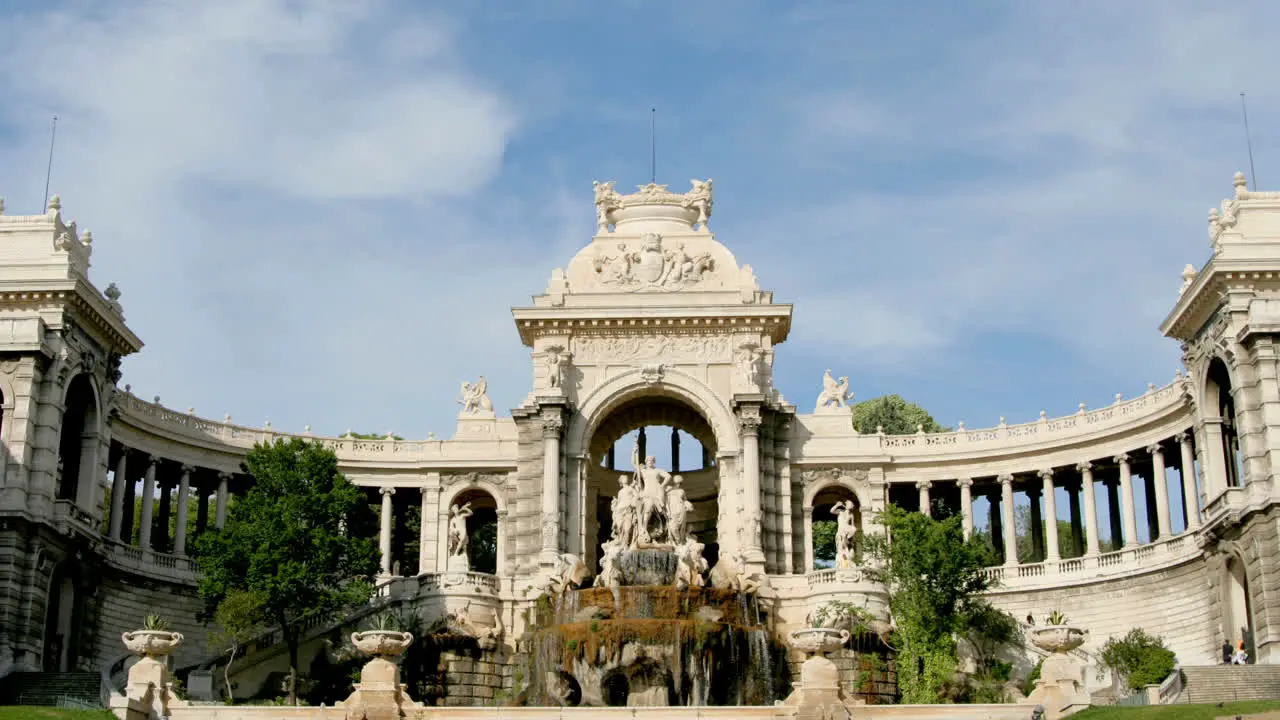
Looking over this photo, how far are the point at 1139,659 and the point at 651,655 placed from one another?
16.8m

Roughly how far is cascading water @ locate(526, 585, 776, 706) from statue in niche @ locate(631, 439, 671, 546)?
456 centimetres

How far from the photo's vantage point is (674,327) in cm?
6506

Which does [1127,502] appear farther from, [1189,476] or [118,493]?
[118,493]

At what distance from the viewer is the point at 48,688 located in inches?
1959

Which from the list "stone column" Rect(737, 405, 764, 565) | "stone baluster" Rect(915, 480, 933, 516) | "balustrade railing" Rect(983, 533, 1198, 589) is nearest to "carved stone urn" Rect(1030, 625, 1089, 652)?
"balustrade railing" Rect(983, 533, 1198, 589)

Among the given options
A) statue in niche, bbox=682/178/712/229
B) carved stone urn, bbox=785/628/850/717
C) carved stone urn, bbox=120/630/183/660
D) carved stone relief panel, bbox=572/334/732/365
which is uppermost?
statue in niche, bbox=682/178/712/229

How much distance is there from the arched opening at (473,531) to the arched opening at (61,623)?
13.2 metres

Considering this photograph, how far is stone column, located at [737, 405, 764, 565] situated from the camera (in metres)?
61.2

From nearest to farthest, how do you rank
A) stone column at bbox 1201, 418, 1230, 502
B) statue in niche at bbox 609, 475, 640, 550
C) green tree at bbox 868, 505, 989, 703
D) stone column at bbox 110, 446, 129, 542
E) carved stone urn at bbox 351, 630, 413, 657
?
carved stone urn at bbox 351, 630, 413, 657
green tree at bbox 868, 505, 989, 703
stone column at bbox 1201, 418, 1230, 502
statue in niche at bbox 609, 475, 640, 550
stone column at bbox 110, 446, 129, 542

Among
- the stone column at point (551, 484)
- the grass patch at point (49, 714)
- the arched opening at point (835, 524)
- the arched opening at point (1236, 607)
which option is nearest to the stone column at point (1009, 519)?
the arched opening at point (835, 524)

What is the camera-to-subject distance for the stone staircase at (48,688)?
48781 mm

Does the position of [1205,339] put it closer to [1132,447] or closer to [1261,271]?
[1261,271]

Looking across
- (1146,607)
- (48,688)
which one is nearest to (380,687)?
(48,688)

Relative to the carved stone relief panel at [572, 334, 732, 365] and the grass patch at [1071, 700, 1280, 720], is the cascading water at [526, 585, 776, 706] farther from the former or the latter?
the grass patch at [1071, 700, 1280, 720]
